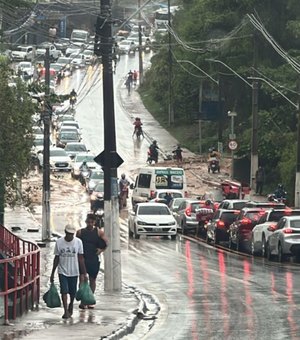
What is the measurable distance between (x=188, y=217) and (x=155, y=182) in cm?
1225

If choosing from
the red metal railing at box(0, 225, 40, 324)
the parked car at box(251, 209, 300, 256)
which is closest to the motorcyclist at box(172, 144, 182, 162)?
the parked car at box(251, 209, 300, 256)

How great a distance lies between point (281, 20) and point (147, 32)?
238 ft

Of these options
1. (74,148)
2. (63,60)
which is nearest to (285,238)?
(74,148)

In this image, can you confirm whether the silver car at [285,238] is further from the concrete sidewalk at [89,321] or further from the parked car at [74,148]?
the parked car at [74,148]

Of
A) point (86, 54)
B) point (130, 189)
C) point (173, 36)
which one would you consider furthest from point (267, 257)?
point (86, 54)

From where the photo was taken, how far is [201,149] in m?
90.1

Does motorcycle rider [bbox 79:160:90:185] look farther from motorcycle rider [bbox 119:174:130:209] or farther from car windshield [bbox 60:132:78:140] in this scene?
car windshield [bbox 60:132:78:140]

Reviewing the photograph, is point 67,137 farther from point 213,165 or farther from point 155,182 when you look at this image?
point 155,182

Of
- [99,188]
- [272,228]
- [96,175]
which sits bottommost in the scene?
[272,228]

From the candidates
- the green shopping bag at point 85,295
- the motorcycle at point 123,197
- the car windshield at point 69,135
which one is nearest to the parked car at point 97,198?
the motorcycle at point 123,197

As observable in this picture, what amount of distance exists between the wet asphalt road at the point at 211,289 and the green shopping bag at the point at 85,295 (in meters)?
1.26

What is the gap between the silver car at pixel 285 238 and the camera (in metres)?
38.5

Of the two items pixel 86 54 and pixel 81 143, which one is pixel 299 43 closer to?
pixel 81 143

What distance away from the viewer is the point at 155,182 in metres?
66.5
